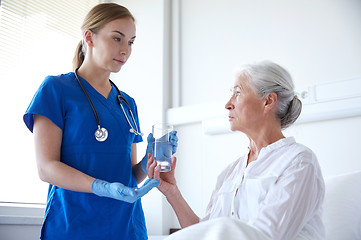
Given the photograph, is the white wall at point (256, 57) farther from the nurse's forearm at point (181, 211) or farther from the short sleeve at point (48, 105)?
the short sleeve at point (48, 105)

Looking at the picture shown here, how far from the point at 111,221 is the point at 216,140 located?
154 cm

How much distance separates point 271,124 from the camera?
171cm

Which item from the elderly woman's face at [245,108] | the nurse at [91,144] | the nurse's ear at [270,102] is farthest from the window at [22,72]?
the nurse's ear at [270,102]

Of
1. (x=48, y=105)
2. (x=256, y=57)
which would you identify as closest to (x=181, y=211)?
(x=48, y=105)

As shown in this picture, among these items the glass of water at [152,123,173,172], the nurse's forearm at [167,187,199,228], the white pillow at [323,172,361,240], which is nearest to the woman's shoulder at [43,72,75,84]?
the glass of water at [152,123,173,172]

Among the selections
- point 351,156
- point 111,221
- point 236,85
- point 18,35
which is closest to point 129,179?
point 111,221

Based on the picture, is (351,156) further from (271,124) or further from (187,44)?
(187,44)

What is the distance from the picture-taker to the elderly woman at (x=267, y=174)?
1354 millimetres

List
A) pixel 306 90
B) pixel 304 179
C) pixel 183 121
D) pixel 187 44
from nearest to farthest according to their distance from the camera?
pixel 304 179, pixel 306 90, pixel 183 121, pixel 187 44

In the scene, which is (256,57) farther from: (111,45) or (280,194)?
(280,194)

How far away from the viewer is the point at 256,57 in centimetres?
288

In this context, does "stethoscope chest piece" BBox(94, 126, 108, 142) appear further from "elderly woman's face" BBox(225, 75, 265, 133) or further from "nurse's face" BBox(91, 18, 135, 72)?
"elderly woman's face" BBox(225, 75, 265, 133)

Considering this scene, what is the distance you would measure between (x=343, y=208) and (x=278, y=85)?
691 mm

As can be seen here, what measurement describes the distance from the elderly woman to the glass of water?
0.14ft
